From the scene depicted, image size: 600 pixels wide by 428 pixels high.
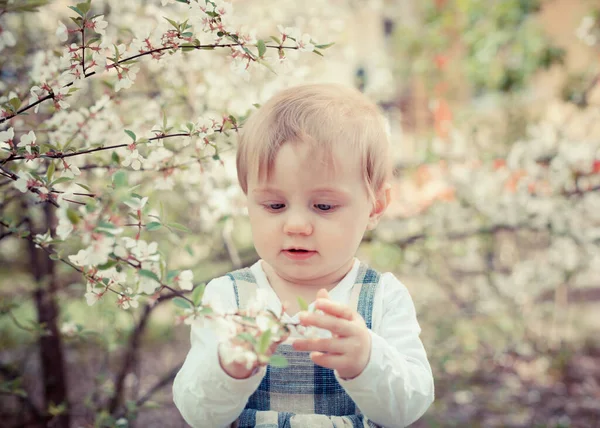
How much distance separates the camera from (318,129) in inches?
51.6

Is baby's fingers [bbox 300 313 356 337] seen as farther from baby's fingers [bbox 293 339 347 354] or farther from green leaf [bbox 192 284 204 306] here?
green leaf [bbox 192 284 204 306]

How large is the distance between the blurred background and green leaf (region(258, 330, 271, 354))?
0.77m

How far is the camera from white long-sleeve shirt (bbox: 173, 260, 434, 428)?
1.15 metres

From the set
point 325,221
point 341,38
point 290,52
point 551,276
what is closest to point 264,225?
point 325,221

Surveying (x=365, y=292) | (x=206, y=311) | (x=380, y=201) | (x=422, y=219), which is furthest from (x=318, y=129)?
(x=422, y=219)

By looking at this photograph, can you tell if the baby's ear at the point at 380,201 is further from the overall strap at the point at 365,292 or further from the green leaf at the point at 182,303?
the green leaf at the point at 182,303

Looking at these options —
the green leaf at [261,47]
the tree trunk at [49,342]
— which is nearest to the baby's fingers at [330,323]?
the green leaf at [261,47]

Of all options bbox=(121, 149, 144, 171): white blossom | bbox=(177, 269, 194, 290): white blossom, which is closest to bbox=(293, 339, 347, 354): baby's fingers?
bbox=(177, 269, 194, 290): white blossom

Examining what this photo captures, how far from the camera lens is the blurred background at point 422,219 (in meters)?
2.40

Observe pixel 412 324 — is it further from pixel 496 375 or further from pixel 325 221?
pixel 496 375

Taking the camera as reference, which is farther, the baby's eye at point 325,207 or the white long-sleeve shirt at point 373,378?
the baby's eye at point 325,207

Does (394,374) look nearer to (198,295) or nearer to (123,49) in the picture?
(198,295)

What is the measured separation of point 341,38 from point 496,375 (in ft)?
8.40

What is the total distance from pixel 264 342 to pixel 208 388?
304mm
